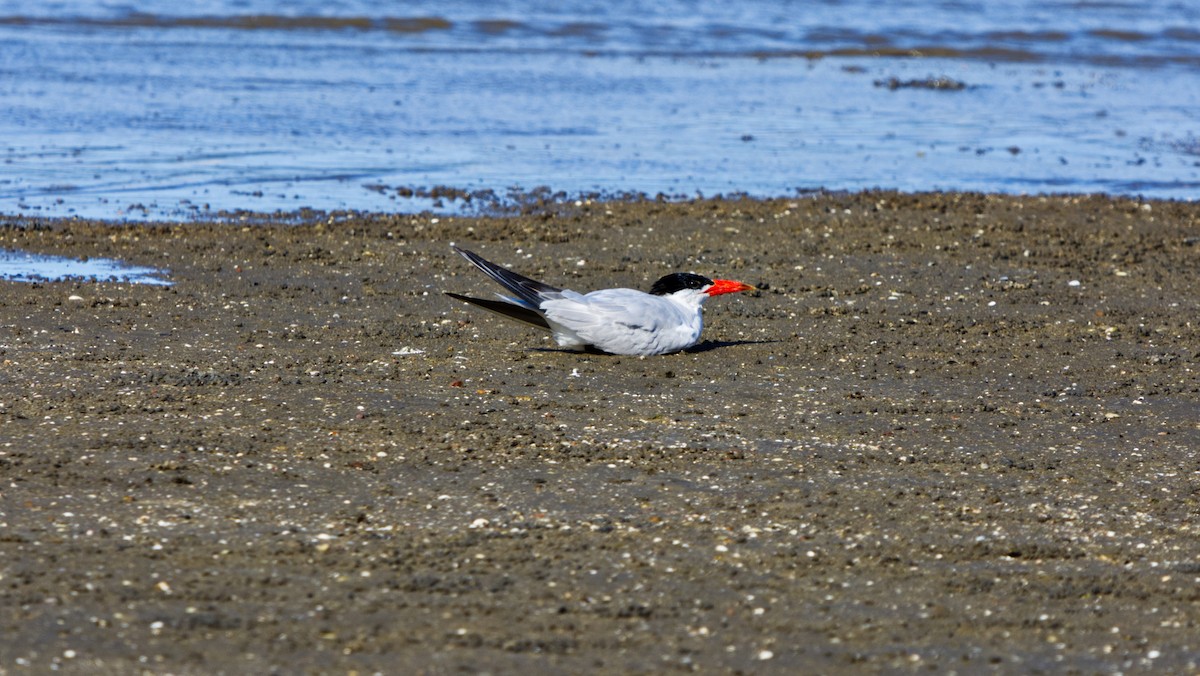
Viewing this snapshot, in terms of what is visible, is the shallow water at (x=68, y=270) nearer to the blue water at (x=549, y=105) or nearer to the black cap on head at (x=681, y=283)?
the blue water at (x=549, y=105)

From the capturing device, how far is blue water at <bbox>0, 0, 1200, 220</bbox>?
1524 cm

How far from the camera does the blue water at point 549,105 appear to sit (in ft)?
50.0

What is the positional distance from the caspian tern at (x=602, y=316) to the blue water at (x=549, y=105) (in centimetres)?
475

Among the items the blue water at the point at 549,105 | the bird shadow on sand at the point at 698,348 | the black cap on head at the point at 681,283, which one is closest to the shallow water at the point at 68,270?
the blue water at the point at 549,105

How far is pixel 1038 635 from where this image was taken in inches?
201

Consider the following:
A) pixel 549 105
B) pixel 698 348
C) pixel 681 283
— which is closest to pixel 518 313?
pixel 681 283

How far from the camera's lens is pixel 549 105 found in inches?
814

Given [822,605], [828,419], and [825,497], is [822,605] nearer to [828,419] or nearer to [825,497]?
[825,497]

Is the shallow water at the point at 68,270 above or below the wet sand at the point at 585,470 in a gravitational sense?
below

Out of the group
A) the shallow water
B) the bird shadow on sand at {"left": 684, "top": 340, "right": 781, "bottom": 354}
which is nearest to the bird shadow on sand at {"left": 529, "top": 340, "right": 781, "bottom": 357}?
the bird shadow on sand at {"left": 684, "top": 340, "right": 781, "bottom": 354}

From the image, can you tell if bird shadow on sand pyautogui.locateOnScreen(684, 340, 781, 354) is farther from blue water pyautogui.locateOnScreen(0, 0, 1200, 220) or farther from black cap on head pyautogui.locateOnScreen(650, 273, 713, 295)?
blue water pyautogui.locateOnScreen(0, 0, 1200, 220)

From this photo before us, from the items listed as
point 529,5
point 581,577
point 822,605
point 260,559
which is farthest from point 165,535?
point 529,5

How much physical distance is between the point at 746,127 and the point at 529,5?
53.3 ft

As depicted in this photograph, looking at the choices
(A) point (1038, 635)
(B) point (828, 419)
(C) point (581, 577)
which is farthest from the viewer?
(B) point (828, 419)
